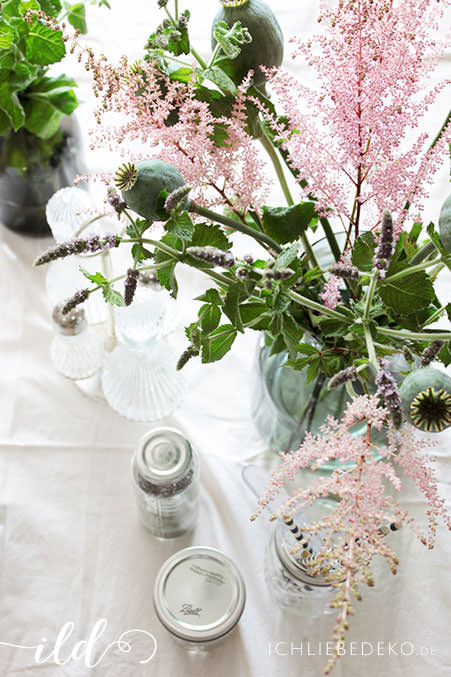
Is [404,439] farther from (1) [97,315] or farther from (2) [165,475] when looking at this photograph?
(1) [97,315]

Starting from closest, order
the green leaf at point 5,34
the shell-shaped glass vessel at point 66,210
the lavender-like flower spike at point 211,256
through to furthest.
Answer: the lavender-like flower spike at point 211,256, the green leaf at point 5,34, the shell-shaped glass vessel at point 66,210

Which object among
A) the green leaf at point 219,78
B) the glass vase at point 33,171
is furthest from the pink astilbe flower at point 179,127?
the glass vase at point 33,171

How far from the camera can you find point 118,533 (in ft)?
2.07

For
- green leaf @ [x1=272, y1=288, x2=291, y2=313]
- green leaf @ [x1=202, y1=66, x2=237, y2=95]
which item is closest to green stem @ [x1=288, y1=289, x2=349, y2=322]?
green leaf @ [x1=272, y1=288, x2=291, y2=313]

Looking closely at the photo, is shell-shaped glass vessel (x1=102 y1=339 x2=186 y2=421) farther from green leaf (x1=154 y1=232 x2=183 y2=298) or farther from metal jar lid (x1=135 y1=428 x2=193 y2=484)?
green leaf (x1=154 y1=232 x2=183 y2=298)

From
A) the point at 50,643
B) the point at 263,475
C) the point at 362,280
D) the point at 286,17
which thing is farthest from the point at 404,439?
the point at 286,17

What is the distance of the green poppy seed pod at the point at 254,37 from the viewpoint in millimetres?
361

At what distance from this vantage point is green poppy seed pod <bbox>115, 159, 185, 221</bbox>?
0.32 m

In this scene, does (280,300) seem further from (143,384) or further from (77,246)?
(143,384)

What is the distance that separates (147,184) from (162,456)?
31 cm

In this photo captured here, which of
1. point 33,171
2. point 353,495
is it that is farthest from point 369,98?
point 33,171

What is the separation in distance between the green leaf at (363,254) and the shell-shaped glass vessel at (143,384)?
0.32 meters

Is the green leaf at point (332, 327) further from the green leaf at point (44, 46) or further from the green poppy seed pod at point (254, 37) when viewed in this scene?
the green leaf at point (44, 46)

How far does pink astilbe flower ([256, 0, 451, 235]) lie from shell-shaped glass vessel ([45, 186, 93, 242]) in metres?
0.34
